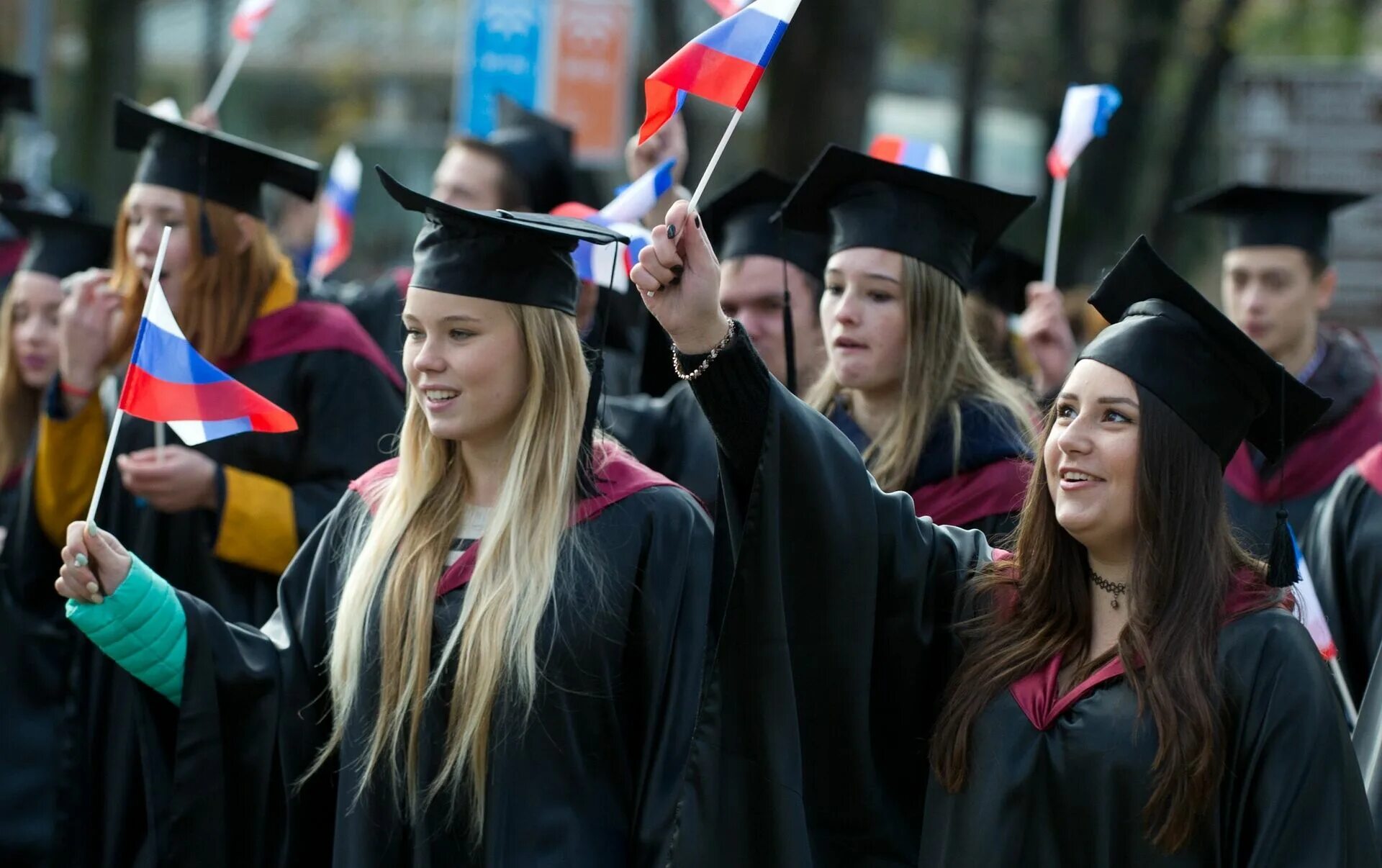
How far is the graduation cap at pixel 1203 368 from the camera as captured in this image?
361 centimetres

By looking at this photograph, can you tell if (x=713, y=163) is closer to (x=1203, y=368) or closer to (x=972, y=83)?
(x=1203, y=368)

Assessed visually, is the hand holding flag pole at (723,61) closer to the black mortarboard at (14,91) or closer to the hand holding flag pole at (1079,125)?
the hand holding flag pole at (1079,125)

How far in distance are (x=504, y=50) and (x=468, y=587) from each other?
619 cm

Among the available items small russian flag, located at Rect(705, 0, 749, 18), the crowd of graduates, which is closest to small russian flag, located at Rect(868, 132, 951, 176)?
small russian flag, located at Rect(705, 0, 749, 18)

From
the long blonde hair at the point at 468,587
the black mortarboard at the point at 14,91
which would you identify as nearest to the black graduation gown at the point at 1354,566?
the long blonde hair at the point at 468,587

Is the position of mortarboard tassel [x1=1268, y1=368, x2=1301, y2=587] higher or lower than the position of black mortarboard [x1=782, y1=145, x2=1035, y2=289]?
lower

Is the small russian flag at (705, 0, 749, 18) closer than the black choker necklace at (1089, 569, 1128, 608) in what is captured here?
No

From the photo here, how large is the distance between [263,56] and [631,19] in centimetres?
3396

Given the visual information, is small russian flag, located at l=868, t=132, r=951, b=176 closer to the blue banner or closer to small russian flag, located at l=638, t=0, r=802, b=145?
small russian flag, located at l=638, t=0, r=802, b=145

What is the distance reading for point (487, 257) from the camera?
424 cm

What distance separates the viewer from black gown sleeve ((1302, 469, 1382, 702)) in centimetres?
550

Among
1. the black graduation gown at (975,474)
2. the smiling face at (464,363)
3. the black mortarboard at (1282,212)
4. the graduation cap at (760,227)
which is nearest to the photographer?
the smiling face at (464,363)

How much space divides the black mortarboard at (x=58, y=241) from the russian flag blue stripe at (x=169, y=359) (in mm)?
2585

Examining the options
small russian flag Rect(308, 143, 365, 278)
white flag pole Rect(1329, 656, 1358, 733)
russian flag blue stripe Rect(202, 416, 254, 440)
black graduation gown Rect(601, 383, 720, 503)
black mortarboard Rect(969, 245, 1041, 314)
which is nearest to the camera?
russian flag blue stripe Rect(202, 416, 254, 440)
